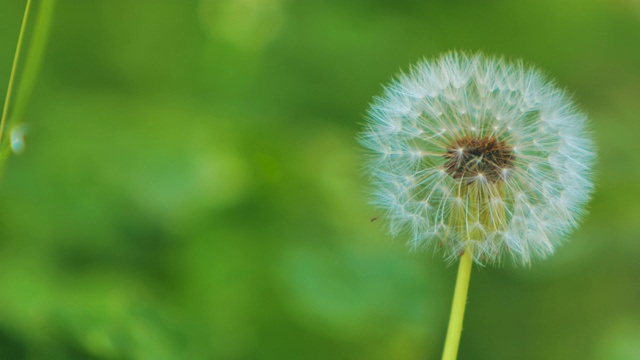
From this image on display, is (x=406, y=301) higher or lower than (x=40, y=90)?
lower

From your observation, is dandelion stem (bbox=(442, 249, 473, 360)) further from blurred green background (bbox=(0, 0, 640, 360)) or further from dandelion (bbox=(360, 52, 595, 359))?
blurred green background (bbox=(0, 0, 640, 360))

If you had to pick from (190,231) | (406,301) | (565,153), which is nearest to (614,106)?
(406,301)

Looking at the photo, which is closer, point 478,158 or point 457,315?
point 457,315

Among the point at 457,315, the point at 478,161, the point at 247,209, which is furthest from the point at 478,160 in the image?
the point at 247,209

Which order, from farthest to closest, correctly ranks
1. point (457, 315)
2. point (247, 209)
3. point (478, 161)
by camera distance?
point (247, 209)
point (478, 161)
point (457, 315)

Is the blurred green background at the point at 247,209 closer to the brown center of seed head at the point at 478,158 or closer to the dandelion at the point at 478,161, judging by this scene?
the dandelion at the point at 478,161

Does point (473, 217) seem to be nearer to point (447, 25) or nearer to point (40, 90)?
point (40, 90)

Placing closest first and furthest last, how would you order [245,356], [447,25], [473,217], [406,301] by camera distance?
[473,217], [245,356], [406,301], [447,25]

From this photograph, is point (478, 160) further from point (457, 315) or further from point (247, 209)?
point (247, 209)
